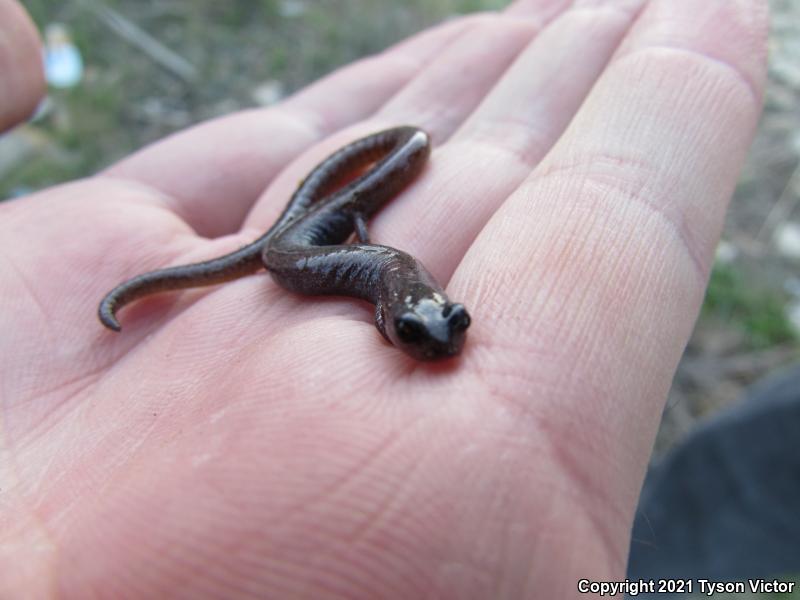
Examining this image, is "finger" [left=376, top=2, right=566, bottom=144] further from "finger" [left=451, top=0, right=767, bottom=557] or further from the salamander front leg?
"finger" [left=451, top=0, right=767, bottom=557]

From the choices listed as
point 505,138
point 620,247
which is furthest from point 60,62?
point 620,247

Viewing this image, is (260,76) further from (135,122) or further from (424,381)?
(424,381)

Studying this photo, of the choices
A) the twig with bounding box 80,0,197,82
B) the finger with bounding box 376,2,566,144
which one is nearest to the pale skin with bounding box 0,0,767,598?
the finger with bounding box 376,2,566,144

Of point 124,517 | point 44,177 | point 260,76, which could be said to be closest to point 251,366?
point 124,517

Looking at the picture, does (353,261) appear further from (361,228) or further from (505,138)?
(505,138)

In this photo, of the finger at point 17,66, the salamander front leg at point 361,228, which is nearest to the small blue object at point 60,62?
the finger at point 17,66

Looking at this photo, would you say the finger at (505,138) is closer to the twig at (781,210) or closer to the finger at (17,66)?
the finger at (17,66)

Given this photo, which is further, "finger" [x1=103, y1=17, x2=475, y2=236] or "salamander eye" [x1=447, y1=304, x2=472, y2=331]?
"finger" [x1=103, y1=17, x2=475, y2=236]
